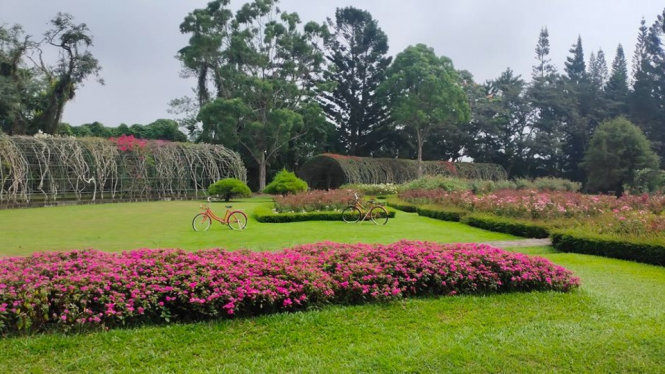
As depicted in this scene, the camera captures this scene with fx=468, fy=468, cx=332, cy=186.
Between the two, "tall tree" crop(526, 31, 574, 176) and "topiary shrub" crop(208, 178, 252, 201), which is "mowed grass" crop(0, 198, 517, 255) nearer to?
"topiary shrub" crop(208, 178, 252, 201)

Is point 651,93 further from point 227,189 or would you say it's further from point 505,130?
point 227,189

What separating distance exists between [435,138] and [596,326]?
117ft

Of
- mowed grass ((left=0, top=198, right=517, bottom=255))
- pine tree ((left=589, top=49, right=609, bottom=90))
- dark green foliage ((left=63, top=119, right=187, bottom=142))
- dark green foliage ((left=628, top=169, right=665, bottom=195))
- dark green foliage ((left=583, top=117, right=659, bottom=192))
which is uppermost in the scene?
pine tree ((left=589, top=49, right=609, bottom=90))

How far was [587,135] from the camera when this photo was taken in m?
35.3

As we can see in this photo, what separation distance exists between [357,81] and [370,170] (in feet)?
35.4

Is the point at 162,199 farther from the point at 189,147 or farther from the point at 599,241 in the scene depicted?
the point at 599,241

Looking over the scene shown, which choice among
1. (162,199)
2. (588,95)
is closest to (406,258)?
(162,199)

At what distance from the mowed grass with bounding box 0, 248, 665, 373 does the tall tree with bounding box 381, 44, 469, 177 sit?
27.0 meters

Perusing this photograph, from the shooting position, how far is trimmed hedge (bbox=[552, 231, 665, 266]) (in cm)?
709

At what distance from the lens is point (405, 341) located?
3.31 metres

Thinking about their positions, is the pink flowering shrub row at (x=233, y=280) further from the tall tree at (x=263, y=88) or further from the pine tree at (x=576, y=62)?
the pine tree at (x=576, y=62)

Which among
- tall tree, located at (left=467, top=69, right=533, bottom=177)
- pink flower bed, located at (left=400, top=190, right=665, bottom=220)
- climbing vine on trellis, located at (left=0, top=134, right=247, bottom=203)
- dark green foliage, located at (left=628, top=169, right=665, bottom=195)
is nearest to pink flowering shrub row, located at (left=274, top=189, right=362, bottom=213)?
pink flower bed, located at (left=400, top=190, right=665, bottom=220)

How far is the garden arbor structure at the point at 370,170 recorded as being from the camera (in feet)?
88.3

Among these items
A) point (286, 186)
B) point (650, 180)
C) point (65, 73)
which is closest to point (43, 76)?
point (65, 73)
